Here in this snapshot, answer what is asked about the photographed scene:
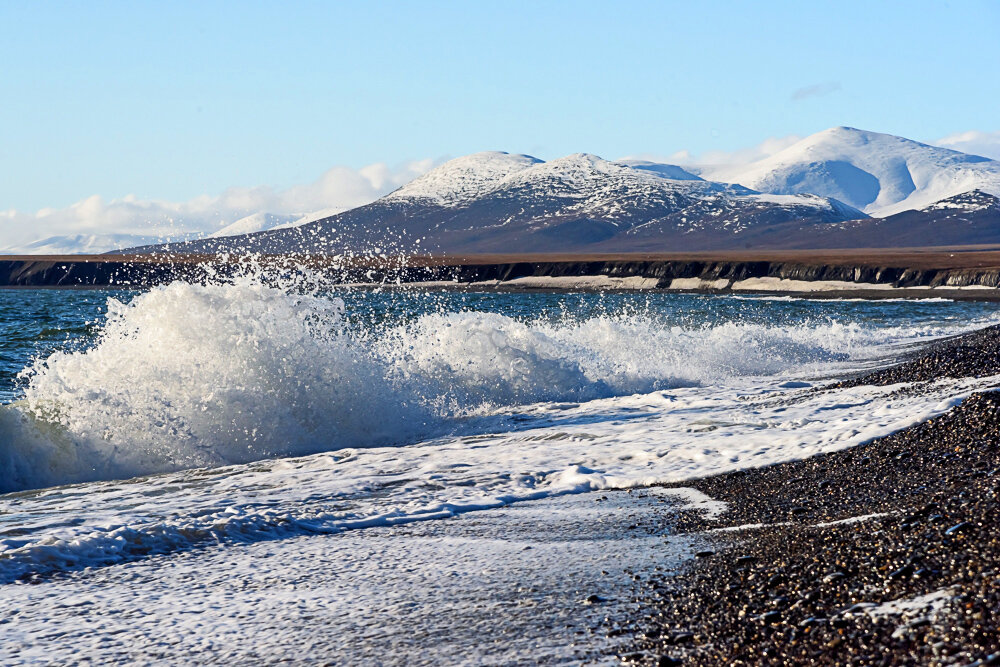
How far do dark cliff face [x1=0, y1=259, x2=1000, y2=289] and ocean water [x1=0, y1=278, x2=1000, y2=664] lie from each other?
162 feet

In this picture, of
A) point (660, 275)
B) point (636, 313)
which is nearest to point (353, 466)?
point (636, 313)

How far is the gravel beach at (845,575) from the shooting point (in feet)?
16.5

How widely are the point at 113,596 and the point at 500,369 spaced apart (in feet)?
44.7

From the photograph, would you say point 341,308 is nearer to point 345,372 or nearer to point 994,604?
point 345,372

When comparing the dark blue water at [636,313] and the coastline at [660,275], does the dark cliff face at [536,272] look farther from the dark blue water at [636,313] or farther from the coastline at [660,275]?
the dark blue water at [636,313]

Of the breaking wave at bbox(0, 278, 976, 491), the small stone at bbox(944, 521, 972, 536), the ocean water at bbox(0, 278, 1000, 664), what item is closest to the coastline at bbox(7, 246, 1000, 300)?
the breaking wave at bbox(0, 278, 976, 491)

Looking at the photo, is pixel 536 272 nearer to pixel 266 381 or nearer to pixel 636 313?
pixel 636 313

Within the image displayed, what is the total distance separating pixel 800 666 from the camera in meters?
4.95

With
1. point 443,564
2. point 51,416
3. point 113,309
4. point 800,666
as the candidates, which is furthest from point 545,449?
point 113,309

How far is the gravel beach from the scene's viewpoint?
5.04m

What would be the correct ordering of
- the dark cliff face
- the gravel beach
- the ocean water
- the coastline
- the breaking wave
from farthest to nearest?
the dark cliff face
the coastline
the breaking wave
the ocean water
the gravel beach

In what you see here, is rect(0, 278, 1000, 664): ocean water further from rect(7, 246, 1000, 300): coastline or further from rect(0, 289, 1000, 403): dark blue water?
rect(7, 246, 1000, 300): coastline

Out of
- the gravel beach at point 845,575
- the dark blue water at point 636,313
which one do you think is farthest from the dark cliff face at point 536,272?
the gravel beach at point 845,575

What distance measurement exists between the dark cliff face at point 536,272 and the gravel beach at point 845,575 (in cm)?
6074
